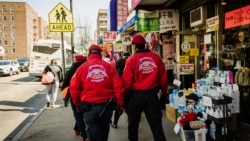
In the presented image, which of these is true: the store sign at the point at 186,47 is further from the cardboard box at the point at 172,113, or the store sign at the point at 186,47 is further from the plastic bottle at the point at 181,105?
the plastic bottle at the point at 181,105

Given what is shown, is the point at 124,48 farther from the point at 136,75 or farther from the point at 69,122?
the point at 136,75

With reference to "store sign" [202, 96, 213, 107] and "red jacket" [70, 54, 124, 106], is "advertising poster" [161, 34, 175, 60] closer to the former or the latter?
"store sign" [202, 96, 213, 107]

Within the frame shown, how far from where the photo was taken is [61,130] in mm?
8430

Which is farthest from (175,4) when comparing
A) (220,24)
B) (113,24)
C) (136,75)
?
(113,24)

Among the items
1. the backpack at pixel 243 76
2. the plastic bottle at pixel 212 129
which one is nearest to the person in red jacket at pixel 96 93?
the plastic bottle at pixel 212 129

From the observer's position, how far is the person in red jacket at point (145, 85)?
210 inches

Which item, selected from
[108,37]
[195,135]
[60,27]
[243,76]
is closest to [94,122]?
[195,135]

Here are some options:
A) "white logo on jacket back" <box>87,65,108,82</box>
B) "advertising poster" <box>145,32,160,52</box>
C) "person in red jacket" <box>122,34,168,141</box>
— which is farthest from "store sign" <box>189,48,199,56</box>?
"white logo on jacket back" <box>87,65,108,82</box>

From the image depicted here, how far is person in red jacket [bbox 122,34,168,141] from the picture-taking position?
534cm

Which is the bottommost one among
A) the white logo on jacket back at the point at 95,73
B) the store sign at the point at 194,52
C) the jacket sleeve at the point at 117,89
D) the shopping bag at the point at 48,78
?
the shopping bag at the point at 48,78

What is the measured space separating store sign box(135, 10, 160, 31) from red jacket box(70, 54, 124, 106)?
5638 mm

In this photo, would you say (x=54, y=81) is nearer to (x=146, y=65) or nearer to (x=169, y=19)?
(x=169, y=19)

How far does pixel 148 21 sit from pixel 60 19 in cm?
356

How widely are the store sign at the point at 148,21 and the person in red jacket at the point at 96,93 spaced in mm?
5645
